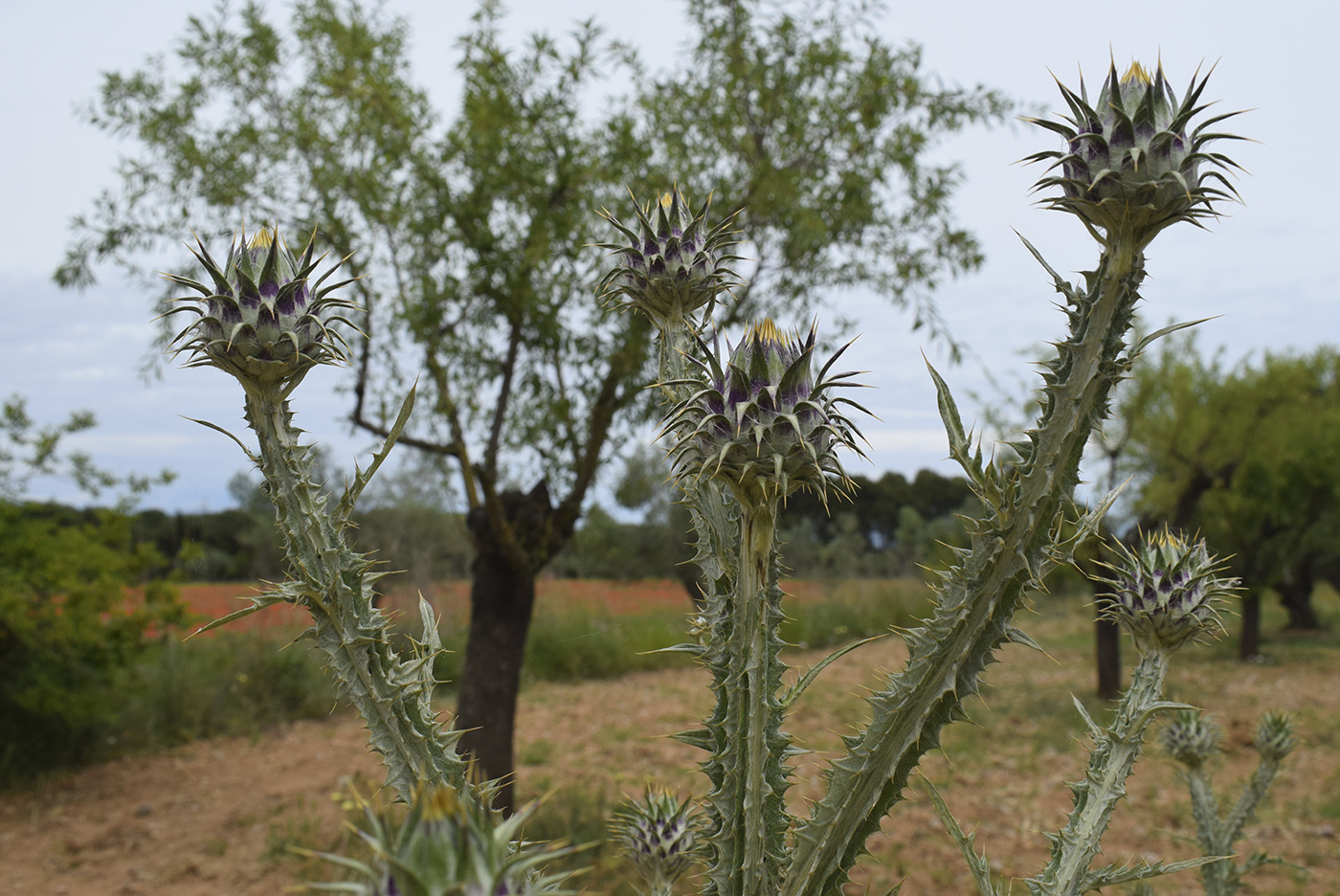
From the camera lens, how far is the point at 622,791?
449 cm

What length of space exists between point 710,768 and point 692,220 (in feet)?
3.80


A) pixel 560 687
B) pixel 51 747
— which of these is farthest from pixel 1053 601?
pixel 51 747

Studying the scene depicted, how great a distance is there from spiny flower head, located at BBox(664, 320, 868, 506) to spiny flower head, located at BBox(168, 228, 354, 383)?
27.3 inches

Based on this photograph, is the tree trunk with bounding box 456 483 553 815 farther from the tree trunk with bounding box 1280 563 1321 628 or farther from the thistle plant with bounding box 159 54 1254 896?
the tree trunk with bounding box 1280 563 1321 628

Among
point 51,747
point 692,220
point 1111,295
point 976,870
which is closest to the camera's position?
point 1111,295

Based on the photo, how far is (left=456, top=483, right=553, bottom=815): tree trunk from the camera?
691cm

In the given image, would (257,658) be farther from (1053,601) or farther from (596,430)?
(1053,601)

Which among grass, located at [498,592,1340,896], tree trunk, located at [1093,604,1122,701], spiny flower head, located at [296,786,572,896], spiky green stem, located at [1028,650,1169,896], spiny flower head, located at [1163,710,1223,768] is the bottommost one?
grass, located at [498,592,1340,896]

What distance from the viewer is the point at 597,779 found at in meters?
8.70

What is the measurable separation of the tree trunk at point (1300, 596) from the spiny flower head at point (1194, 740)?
64.7ft

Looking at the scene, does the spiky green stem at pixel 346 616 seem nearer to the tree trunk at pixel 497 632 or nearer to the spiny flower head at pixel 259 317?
the spiny flower head at pixel 259 317

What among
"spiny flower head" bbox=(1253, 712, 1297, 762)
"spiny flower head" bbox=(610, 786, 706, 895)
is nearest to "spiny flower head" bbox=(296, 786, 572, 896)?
"spiny flower head" bbox=(610, 786, 706, 895)

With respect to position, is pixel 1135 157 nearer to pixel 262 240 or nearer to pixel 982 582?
pixel 982 582

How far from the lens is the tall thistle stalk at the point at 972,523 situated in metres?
1.40
